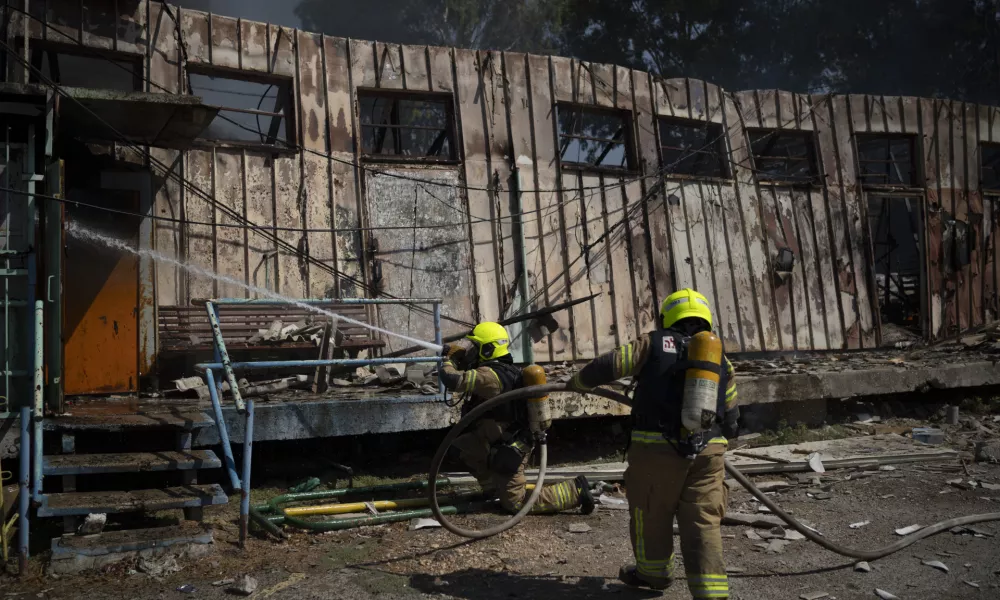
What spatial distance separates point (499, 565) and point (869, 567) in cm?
245

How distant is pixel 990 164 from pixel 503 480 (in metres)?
16.7

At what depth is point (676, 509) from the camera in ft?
14.1

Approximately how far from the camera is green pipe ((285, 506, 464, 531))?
18.6 feet

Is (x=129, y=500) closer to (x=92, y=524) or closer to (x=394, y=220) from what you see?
(x=92, y=524)

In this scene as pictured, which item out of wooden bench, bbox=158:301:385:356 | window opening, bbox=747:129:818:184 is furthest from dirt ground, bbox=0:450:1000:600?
window opening, bbox=747:129:818:184

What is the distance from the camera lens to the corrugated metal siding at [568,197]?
9070 millimetres

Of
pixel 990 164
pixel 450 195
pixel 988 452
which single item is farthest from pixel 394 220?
pixel 990 164

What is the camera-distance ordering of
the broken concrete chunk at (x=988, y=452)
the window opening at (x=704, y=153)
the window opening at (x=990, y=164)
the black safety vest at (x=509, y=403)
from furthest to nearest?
the window opening at (x=990, y=164) < the window opening at (x=704, y=153) < the broken concrete chunk at (x=988, y=452) < the black safety vest at (x=509, y=403)

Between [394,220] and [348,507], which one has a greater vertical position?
[394,220]

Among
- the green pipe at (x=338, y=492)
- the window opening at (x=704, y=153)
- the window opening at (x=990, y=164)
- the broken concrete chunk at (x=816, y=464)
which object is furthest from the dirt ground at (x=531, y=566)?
the window opening at (x=990, y=164)

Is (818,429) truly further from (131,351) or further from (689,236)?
(131,351)

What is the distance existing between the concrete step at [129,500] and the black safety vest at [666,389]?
319 cm

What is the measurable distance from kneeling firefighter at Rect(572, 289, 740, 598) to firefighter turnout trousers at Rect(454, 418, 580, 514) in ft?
Result: 5.91

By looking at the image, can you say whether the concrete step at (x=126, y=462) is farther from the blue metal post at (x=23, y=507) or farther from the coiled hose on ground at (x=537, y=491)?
the coiled hose on ground at (x=537, y=491)
